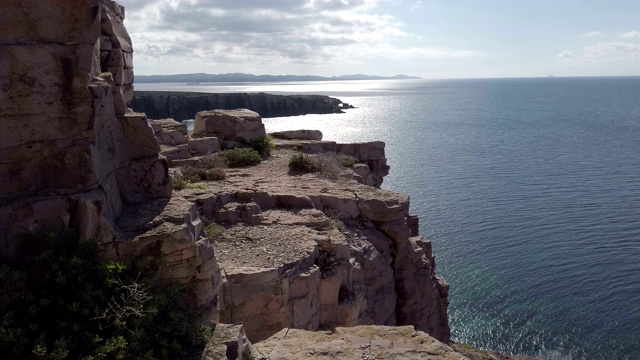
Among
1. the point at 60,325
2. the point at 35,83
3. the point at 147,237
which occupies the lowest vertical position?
the point at 60,325

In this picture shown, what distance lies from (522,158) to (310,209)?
56.9 meters

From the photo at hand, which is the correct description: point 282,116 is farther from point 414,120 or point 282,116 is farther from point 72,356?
point 72,356

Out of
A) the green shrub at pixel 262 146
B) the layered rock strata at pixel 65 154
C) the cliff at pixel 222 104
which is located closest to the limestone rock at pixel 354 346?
the layered rock strata at pixel 65 154

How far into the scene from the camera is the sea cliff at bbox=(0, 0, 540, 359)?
11578 millimetres

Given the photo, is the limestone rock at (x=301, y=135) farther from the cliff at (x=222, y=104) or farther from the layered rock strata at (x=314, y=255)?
the cliff at (x=222, y=104)

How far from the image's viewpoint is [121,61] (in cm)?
1617

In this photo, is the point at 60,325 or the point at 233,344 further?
the point at 233,344

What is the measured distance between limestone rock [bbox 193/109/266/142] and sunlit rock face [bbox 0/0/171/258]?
1654 cm

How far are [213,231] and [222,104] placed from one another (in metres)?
106

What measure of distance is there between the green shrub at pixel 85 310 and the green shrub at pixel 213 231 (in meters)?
5.50

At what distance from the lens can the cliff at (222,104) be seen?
4400 inches

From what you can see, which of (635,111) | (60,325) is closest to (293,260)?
(60,325)

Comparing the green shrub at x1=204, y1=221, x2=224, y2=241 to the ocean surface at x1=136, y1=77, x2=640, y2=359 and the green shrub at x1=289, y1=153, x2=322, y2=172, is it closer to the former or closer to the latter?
the green shrub at x1=289, y1=153, x2=322, y2=172

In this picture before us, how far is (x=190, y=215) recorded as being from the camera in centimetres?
1341
